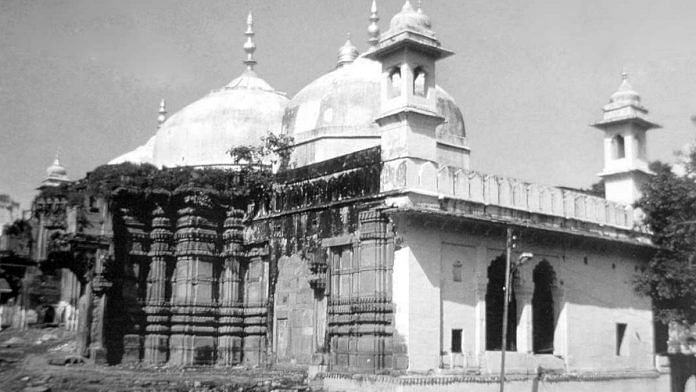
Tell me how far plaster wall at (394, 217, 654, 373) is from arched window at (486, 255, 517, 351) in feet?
2.50

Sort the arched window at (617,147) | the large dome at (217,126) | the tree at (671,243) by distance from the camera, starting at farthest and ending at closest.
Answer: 1. the large dome at (217,126)
2. the arched window at (617,147)
3. the tree at (671,243)

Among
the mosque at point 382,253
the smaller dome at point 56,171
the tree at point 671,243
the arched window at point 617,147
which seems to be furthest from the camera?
the smaller dome at point 56,171

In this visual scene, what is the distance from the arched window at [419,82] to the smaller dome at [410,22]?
1.01 metres

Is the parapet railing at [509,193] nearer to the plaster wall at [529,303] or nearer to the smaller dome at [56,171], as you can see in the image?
the plaster wall at [529,303]

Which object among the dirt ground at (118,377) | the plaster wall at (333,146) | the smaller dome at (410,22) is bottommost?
the dirt ground at (118,377)

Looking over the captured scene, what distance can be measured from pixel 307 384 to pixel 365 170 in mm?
5788

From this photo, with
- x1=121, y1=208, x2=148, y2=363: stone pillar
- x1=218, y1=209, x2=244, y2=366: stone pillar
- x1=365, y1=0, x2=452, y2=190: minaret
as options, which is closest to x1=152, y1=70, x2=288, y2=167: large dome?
x1=218, y1=209, x2=244, y2=366: stone pillar

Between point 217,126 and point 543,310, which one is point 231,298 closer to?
point 217,126

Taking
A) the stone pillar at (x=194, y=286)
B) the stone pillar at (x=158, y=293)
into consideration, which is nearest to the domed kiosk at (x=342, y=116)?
the stone pillar at (x=194, y=286)

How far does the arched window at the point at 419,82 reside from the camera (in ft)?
75.3

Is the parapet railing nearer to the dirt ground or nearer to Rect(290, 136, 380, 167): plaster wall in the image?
Rect(290, 136, 380, 167): plaster wall

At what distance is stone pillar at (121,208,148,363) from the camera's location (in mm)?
26906

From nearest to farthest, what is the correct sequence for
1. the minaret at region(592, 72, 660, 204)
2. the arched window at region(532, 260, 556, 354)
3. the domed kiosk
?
the arched window at region(532, 260, 556, 354) → the domed kiosk → the minaret at region(592, 72, 660, 204)

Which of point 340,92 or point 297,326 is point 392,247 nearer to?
point 297,326
